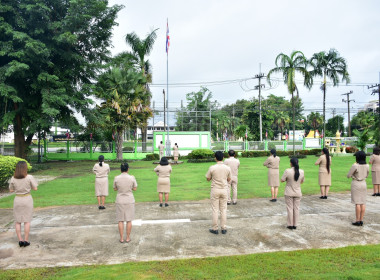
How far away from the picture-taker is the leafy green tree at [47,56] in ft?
55.6

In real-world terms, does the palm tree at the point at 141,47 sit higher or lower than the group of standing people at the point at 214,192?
higher

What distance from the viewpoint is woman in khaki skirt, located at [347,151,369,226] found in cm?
637

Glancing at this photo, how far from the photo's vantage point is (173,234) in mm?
6004

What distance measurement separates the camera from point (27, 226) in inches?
221

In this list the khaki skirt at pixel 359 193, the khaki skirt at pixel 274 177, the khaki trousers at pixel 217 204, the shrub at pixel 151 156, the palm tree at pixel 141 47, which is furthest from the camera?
the palm tree at pixel 141 47

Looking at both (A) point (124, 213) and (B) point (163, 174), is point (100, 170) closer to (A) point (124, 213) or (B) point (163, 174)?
(B) point (163, 174)

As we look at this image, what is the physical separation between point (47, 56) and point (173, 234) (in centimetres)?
1570

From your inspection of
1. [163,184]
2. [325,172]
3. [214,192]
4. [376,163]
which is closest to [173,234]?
[214,192]

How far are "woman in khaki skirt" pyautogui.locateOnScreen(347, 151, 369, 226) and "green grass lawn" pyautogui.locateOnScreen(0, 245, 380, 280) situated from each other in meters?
1.79

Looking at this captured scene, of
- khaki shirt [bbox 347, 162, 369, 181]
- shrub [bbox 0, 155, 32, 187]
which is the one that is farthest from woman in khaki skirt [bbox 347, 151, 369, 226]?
shrub [bbox 0, 155, 32, 187]

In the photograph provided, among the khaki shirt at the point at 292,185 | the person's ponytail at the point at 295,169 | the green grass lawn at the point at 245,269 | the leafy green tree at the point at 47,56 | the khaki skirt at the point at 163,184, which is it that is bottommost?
the green grass lawn at the point at 245,269

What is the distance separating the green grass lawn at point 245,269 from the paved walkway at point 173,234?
1.00ft

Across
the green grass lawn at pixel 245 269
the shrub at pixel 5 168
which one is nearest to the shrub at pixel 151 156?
the shrub at pixel 5 168

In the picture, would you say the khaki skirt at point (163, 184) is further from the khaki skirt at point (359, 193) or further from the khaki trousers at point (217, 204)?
the khaki skirt at point (359, 193)
